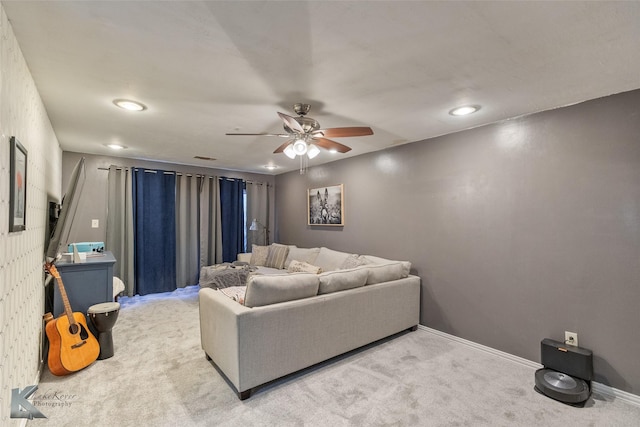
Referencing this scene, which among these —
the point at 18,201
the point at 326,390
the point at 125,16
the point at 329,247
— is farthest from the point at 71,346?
the point at 329,247

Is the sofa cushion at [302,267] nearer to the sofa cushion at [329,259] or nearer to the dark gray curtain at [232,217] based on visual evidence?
the sofa cushion at [329,259]

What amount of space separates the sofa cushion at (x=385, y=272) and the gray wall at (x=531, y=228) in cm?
33

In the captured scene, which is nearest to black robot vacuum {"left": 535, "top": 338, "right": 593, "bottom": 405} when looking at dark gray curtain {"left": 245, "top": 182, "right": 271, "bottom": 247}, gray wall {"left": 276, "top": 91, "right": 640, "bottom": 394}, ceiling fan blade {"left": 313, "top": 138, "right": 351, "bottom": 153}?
gray wall {"left": 276, "top": 91, "right": 640, "bottom": 394}

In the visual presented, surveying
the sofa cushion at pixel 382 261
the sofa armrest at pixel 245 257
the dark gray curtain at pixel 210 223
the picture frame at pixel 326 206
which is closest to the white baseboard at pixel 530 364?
the sofa cushion at pixel 382 261

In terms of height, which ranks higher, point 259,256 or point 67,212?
point 67,212

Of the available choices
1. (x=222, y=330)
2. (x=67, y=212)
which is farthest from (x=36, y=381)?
(x=222, y=330)

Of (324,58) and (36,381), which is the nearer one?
(324,58)

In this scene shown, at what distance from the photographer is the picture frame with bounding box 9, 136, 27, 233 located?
4.94 feet

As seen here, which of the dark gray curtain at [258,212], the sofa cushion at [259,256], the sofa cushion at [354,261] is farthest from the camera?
the dark gray curtain at [258,212]

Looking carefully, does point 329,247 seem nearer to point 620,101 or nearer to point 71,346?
point 71,346

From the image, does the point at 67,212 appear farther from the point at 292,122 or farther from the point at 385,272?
the point at 385,272

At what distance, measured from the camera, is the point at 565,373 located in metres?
2.34

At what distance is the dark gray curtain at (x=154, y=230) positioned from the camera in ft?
16.0

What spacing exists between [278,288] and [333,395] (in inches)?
35.6
